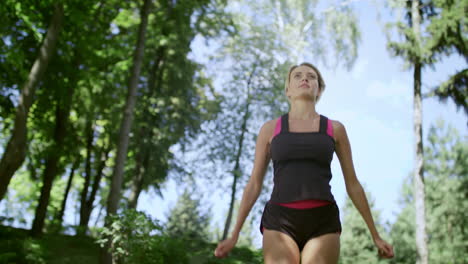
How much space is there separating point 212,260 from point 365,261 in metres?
12.5

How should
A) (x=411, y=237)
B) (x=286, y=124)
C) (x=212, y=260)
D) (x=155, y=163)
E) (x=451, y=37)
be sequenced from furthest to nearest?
1. (x=411, y=237)
2. (x=155, y=163)
3. (x=451, y=37)
4. (x=212, y=260)
5. (x=286, y=124)

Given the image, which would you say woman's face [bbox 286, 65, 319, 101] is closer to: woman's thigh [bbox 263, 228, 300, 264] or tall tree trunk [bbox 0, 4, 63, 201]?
woman's thigh [bbox 263, 228, 300, 264]

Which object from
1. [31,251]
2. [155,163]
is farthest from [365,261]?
[31,251]

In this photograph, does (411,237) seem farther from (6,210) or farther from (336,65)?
(6,210)

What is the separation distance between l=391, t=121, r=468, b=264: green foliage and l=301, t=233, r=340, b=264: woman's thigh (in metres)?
24.8

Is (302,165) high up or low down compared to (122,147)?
down

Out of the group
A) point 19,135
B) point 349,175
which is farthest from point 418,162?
point 349,175

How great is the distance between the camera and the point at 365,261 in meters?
23.2

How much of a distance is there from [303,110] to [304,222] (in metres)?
0.71

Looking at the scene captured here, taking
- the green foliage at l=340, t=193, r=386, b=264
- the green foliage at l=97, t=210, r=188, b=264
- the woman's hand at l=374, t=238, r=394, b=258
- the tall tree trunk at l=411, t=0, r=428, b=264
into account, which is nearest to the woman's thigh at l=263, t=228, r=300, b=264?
the woman's hand at l=374, t=238, r=394, b=258

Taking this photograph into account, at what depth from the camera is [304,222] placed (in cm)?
238

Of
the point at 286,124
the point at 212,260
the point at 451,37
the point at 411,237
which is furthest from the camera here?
the point at 411,237

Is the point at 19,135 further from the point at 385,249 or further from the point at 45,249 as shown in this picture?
the point at 385,249

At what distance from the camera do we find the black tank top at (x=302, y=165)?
2.45 meters
